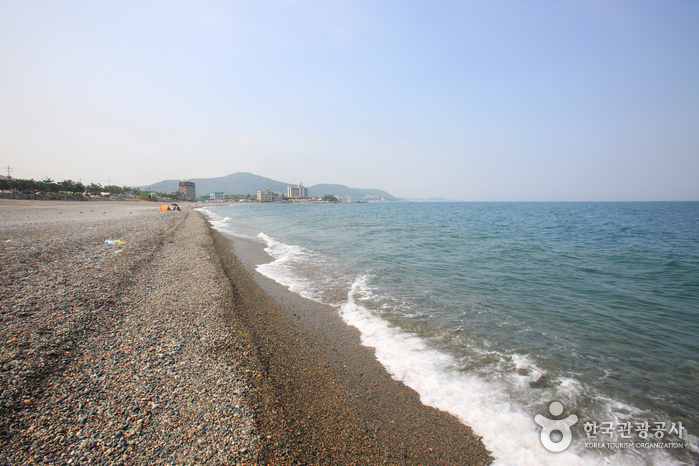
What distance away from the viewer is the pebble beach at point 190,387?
3.20 m

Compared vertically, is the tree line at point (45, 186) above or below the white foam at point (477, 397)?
above

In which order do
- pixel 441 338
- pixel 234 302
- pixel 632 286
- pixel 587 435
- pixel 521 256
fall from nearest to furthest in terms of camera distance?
pixel 587 435
pixel 441 338
pixel 234 302
pixel 632 286
pixel 521 256

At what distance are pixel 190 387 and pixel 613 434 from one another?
6618 millimetres

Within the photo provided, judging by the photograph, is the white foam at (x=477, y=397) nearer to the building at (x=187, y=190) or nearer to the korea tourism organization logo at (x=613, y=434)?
the korea tourism organization logo at (x=613, y=434)

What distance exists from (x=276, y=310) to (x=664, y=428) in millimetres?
8386

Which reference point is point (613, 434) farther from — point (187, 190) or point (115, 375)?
point (187, 190)

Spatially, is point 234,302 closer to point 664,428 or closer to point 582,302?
point 664,428

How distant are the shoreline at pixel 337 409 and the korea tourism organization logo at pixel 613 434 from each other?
123 centimetres

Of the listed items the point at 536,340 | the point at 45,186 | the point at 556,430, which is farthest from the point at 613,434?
the point at 45,186

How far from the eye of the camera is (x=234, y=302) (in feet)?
26.9

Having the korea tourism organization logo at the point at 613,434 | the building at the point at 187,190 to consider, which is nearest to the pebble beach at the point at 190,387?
the korea tourism organization logo at the point at 613,434

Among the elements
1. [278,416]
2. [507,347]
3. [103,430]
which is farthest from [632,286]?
[103,430]

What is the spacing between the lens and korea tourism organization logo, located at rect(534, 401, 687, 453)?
4.09 m

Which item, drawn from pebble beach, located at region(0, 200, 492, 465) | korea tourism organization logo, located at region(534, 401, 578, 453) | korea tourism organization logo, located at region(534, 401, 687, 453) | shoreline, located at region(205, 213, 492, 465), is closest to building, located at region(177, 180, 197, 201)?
pebble beach, located at region(0, 200, 492, 465)
